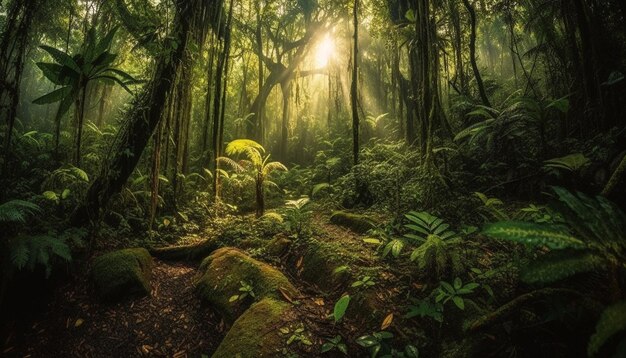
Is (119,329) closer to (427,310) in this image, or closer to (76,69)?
(427,310)

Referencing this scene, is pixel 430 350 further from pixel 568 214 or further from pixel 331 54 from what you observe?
pixel 331 54

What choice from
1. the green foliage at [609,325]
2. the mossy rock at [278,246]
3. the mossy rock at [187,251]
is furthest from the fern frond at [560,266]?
the mossy rock at [187,251]

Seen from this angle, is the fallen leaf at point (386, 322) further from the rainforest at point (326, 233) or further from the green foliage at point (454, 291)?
the green foliage at point (454, 291)

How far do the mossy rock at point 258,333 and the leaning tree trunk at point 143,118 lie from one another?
3174 mm

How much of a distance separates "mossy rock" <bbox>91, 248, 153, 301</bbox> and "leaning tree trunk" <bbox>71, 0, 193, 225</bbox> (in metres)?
1.18

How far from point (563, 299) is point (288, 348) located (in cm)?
185

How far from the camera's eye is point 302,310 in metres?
2.94

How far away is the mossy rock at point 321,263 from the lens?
3.33 m

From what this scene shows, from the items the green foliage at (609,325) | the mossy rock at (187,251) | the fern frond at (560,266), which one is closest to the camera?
the green foliage at (609,325)

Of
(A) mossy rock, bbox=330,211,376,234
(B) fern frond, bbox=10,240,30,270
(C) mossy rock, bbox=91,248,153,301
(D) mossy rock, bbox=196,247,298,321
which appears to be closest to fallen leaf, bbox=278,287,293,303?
(D) mossy rock, bbox=196,247,298,321

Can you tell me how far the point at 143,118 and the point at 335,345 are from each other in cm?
420

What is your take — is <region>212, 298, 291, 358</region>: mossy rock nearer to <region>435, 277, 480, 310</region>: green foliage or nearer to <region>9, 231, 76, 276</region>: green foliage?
<region>435, 277, 480, 310</region>: green foliage

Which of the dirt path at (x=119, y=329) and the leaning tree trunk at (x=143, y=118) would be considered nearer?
the dirt path at (x=119, y=329)

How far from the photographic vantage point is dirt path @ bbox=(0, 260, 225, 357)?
301 cm
